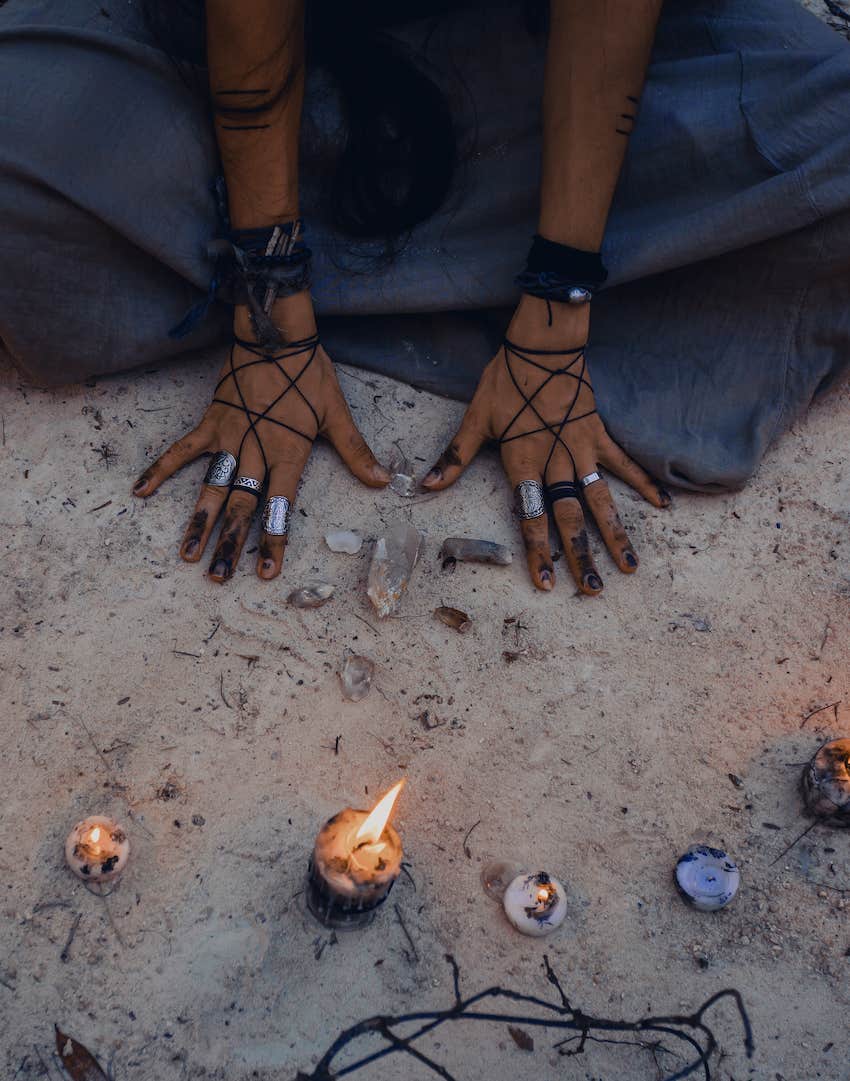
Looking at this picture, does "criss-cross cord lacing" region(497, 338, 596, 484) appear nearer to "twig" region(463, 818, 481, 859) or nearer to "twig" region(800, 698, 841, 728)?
"twig" region(800, 698, 841, 728)

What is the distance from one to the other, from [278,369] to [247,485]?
0.31 metres

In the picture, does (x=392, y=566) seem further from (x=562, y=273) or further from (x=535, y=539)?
(x=562, y=273)

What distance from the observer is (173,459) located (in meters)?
2.06

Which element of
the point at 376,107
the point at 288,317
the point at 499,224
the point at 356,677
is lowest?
the point at 356,677

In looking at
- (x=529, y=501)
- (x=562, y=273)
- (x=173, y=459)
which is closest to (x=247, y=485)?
(x=173, y=459)

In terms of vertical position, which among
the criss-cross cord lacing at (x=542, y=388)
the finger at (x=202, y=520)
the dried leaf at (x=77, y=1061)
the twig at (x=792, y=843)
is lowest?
the dried leaf at (x=77, y=1061)

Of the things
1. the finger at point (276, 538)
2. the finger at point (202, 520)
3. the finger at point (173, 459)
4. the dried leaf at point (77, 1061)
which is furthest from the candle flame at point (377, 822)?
the finger at point (173, 459)

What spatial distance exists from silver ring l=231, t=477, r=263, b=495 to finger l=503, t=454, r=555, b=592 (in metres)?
0.62

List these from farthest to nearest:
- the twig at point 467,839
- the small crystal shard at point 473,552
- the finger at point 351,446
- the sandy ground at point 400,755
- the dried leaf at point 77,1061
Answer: the finger at point 351,446, the small crystal shard at point 473,552, the twig at point 467,839, the sandy ground at point 400,755, the dried leaf at point 77,1061

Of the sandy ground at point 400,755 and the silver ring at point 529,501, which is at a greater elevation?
the silver ring at point 529,501

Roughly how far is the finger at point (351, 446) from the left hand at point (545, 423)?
0.42ft

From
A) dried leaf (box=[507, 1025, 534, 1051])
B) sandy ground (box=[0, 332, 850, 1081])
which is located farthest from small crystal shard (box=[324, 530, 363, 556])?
dried leaf (box=[507, 1025, 534, 1051])

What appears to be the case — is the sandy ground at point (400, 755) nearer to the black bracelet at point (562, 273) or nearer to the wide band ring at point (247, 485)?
the wide band ring at point (247, 485)

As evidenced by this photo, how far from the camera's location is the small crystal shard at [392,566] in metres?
1.91
